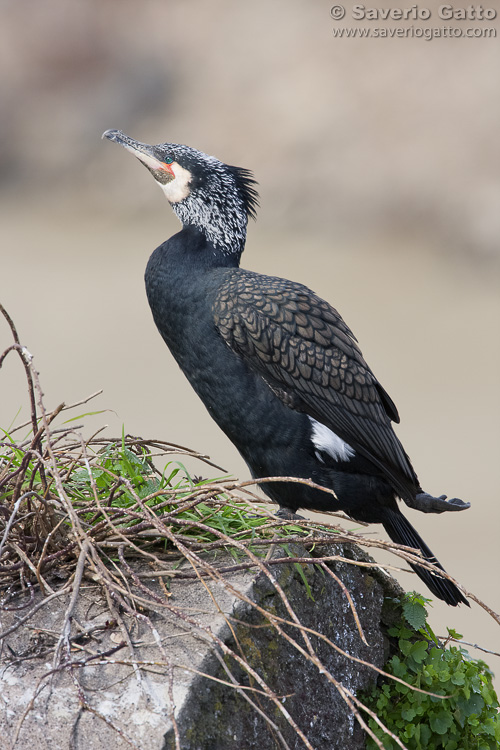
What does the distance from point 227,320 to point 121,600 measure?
3.06 feet

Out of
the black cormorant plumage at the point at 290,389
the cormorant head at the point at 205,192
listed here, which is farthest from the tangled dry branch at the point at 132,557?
the cormorant head at the point at 205,192

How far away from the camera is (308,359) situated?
2.36 meters

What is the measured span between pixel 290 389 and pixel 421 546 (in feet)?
2.12

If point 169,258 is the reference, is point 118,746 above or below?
below

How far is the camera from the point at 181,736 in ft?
5.09

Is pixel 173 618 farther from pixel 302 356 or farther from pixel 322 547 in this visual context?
pixel 302 356

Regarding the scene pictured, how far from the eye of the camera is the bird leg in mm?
2429

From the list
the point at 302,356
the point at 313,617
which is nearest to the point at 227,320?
the point at 302,356

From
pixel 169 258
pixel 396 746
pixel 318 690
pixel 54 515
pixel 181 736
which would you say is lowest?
pixel 396 746

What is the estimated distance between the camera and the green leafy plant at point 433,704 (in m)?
2.10

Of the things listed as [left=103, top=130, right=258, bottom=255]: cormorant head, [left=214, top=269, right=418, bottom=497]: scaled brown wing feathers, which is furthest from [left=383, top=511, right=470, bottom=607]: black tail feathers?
[left=103, top=130, right=258, bottom=255]: cormorant head

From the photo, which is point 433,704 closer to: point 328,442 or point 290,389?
point 328,442

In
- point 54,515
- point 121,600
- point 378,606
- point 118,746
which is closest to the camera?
point 118,746

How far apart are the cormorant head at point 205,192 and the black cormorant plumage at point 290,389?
16 cm
